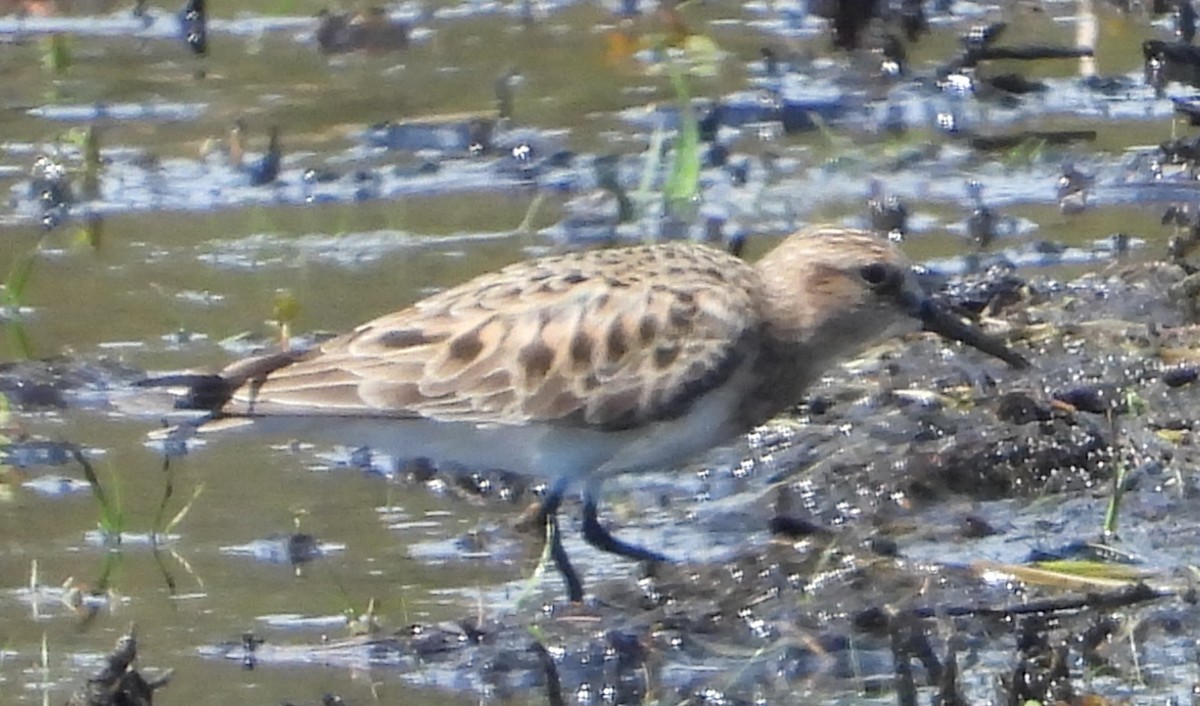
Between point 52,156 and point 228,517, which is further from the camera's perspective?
point 52,156

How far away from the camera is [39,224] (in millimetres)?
9312

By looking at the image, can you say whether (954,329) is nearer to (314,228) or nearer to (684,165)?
(684,165)

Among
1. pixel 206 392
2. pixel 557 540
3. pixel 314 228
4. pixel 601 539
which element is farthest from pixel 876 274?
pixel 314 228

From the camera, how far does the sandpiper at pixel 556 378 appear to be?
6750 millimetres

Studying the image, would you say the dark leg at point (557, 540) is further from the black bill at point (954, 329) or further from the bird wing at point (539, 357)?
the black bill at point (954, 329)

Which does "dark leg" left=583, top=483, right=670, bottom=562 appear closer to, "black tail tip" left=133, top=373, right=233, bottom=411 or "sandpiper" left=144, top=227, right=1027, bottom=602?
"sandpiper" left=144, top=227, right=1027, bottom=602

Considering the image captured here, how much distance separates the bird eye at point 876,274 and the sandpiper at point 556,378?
160 millimetres

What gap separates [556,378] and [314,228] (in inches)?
103

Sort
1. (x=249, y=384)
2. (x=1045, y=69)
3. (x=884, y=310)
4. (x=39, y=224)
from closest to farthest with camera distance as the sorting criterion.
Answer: (x=249, y=384) < (x=884, y=310) < (x=39, y=224) < (x=1045, y=69)

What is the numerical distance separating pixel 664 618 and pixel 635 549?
59cm

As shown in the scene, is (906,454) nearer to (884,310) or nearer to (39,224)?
(884,310)

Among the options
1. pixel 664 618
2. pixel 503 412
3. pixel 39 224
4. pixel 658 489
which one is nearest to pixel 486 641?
pixel 664 618

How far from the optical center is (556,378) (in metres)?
6.84

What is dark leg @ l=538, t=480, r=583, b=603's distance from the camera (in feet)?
21.1
